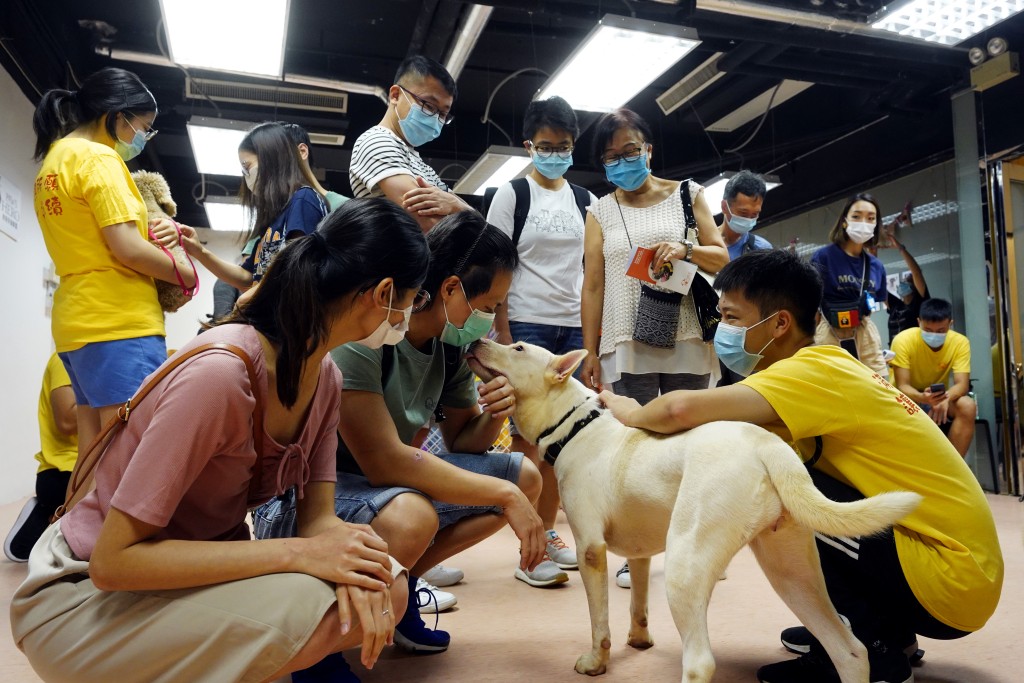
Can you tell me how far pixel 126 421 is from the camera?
4.30ft

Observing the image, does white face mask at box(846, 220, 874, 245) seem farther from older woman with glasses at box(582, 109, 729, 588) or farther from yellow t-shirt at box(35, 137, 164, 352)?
yellow t-shirt at box(35, 137, 164, 352)

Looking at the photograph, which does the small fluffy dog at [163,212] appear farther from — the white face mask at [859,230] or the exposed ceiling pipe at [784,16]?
the white face mask at [859,230]

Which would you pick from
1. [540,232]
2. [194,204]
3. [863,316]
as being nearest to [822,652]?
[540,232]

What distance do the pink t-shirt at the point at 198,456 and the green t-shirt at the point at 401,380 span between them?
0.85 ft

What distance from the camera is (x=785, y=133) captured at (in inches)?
327

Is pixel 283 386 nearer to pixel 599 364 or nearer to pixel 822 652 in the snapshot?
pixel 822 652

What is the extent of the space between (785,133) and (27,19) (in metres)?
7.20

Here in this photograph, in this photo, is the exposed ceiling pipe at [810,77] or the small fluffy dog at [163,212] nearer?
the small fluffy dog at [163,212]

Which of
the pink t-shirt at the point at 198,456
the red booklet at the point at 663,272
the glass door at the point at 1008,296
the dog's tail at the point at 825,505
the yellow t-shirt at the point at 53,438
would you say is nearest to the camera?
the pink t-shirt at the point at 198,456

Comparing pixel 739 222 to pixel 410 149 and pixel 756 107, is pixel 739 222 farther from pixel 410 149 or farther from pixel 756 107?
pixel 756 107

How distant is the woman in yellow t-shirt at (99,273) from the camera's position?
7.98 ft

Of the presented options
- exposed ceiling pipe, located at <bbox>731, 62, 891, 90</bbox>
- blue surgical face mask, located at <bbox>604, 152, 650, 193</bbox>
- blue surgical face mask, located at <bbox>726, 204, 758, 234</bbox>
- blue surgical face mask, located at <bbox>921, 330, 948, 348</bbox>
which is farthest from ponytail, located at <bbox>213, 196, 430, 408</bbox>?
blue surgical face mask, located at <bbox>921, 330, 948, 348</bbox>

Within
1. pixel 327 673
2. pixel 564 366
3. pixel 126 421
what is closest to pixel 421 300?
pixel 564 366

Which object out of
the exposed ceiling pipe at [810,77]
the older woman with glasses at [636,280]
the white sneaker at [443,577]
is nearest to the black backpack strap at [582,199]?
the older woman with glasses at [636,280]
